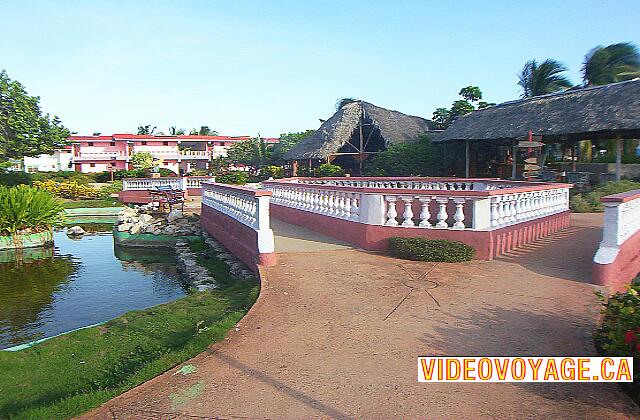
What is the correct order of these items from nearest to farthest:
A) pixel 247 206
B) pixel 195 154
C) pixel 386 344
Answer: pixel 386 344 → pixel 247 206 → pixel 195 154

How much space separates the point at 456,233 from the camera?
8375 millimetres

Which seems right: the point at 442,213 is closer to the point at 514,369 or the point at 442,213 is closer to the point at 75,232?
the point at 514,369

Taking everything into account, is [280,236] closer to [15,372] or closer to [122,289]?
[122,289]

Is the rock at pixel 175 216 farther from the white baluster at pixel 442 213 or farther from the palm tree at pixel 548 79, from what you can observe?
the palm tree at pixel 548 79

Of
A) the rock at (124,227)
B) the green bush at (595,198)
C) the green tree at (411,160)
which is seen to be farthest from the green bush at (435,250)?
the green tree at (411,160)

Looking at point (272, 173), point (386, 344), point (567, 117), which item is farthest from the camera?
point (272, 173)

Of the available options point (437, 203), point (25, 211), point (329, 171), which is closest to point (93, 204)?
point (25, 211)

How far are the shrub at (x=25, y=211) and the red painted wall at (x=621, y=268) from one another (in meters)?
15.8

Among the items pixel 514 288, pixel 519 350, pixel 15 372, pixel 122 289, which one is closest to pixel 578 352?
pixel 519 350

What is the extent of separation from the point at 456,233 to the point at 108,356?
5721mm

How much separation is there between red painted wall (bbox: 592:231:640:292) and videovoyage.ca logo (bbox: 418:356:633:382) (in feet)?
9.10

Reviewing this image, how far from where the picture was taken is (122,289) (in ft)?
35.6

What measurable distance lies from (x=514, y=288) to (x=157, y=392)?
15.7ft

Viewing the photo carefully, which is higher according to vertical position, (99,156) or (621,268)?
(99,156)
